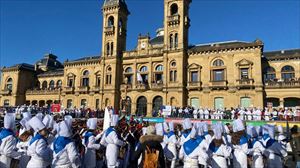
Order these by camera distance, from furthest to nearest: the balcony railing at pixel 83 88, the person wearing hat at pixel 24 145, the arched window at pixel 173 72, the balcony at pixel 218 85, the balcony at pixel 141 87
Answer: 1. the balcony railing at pixel 83 88
2. the balcony at pixel 141 87
3. the arched window at pixel 173 72
4. the balcony at pixel 218 85
5. the person wearing hat at pixel 24 145

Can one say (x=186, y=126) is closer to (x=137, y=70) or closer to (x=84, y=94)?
(x=137, y=70)

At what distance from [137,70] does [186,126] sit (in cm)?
3303

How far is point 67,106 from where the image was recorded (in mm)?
49406

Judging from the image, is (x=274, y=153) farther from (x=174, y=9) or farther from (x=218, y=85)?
(x=174, y=9)

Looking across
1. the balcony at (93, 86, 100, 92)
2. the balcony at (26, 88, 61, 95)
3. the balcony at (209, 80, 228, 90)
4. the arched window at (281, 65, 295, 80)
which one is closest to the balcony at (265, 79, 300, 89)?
the arched window at (281, 65, 295, 80)

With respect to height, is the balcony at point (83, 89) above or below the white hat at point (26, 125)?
above

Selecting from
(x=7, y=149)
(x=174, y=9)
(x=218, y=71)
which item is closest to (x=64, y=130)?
(x=7, y=149)

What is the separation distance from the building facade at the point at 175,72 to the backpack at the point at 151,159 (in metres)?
31.3

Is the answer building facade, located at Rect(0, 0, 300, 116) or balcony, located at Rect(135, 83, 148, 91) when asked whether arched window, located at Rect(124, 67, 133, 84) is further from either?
balcony, located at Rect(135, 83, 148, 91)

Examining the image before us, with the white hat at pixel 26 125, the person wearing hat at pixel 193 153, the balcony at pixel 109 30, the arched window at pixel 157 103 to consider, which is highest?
the balcony at pixel 109 30

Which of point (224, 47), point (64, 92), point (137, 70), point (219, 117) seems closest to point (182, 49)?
point (224, 47)

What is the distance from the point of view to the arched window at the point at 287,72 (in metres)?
37.1

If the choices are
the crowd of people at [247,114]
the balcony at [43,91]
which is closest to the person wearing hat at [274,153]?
the crowd of people at [247,114]

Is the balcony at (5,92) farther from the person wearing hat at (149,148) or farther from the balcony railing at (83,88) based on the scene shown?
the person wearing hat at (149,148)
